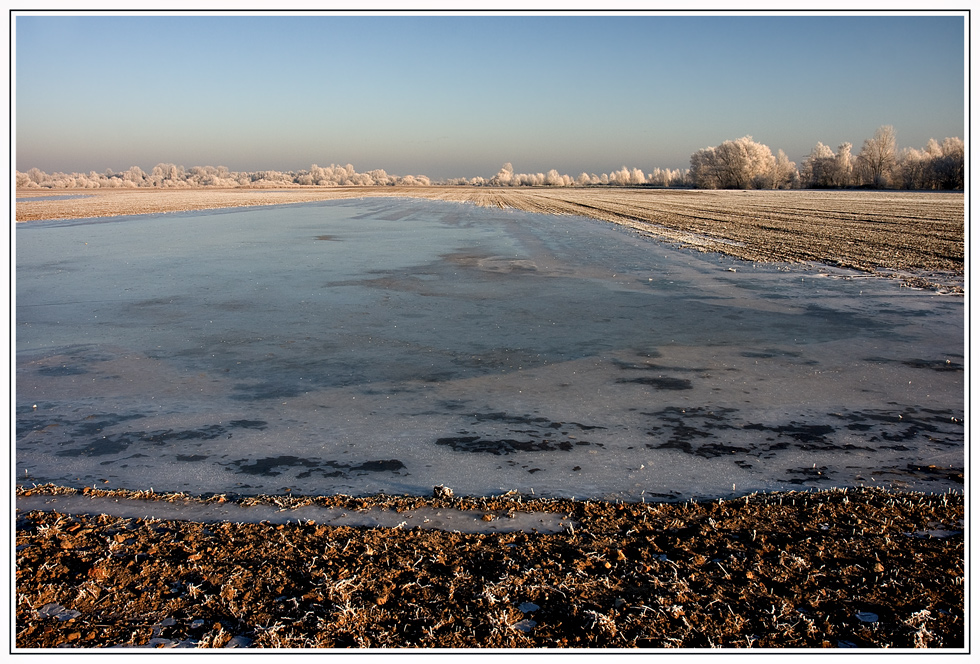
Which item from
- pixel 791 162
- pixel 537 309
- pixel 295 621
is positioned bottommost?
pixel 295 621

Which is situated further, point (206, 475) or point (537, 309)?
point (537, 309)

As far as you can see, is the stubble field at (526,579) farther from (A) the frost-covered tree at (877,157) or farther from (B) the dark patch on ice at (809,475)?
(A) the frost-covered tree at (877,157)

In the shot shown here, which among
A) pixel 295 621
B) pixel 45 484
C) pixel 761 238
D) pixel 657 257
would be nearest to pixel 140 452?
pixel 45 484

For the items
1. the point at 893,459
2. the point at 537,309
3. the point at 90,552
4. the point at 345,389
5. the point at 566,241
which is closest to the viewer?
the point at 90,552

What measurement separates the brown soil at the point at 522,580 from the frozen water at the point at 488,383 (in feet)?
1.59

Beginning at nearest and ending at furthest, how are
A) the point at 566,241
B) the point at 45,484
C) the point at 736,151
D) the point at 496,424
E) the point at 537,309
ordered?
1. the point at 45,484
2. the point at 496,424
3. the point at 537,309
4. the point at 566,241
5. the point at 736,151

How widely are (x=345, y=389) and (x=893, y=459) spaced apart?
4.32 m

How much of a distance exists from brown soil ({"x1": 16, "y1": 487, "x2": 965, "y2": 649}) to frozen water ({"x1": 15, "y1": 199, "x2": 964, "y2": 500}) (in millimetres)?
484

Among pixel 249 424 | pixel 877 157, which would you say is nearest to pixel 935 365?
pixel 249 424

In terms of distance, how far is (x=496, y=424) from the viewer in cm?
490

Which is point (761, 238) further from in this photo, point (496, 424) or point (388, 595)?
point (388, 595)

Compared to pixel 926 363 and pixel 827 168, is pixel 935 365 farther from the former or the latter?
pixel 827 168

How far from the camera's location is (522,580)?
293 cm

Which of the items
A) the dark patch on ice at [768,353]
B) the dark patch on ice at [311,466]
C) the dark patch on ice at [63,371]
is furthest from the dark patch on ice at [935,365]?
the dark patch on ice at [63,371]
